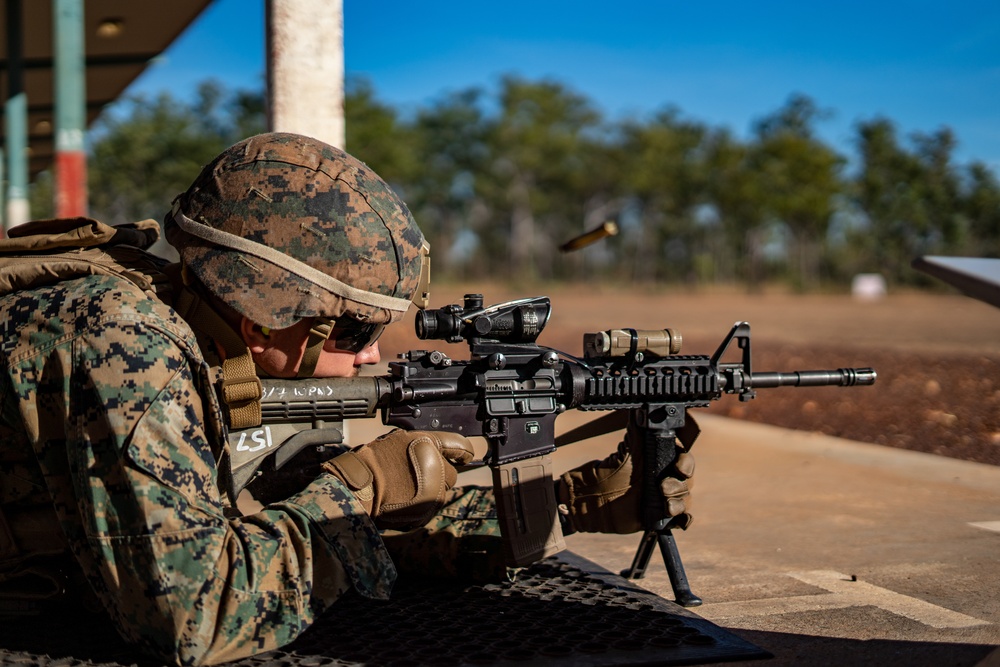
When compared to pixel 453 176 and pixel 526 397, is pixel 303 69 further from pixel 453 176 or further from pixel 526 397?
pixel 453 176

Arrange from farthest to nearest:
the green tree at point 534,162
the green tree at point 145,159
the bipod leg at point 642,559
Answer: the green tree at point 534,162
the green tree at point 145,159
the bipod leg at point 642,559

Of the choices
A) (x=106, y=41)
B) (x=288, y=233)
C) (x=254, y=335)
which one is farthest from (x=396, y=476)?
(x=106, y=41)

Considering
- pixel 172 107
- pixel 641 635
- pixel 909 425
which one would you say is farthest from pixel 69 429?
pixel 172 107

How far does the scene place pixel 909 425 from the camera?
24.9 feet

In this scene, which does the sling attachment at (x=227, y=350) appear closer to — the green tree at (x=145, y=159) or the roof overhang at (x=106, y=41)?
the roof overhang at (x=106, y=41)

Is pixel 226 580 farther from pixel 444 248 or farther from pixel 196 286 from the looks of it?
pixel 444 248

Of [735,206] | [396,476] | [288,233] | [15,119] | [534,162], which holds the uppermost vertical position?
[534,162]

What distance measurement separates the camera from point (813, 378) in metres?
3.71

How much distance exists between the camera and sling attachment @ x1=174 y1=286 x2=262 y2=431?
2.54 metres

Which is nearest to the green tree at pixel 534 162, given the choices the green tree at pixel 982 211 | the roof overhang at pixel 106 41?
the green tree at pixel 982 211

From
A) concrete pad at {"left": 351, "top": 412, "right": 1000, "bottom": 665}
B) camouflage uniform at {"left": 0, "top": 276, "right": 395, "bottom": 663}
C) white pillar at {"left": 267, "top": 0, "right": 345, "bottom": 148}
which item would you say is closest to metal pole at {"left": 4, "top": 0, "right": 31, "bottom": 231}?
white pillar at {"left": 267, "top": 0, "right": 345, "bottom": 148}

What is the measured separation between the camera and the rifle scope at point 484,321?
10.5 ft

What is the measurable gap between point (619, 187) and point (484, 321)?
63.6m

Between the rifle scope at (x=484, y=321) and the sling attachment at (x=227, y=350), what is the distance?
72 centimetres
